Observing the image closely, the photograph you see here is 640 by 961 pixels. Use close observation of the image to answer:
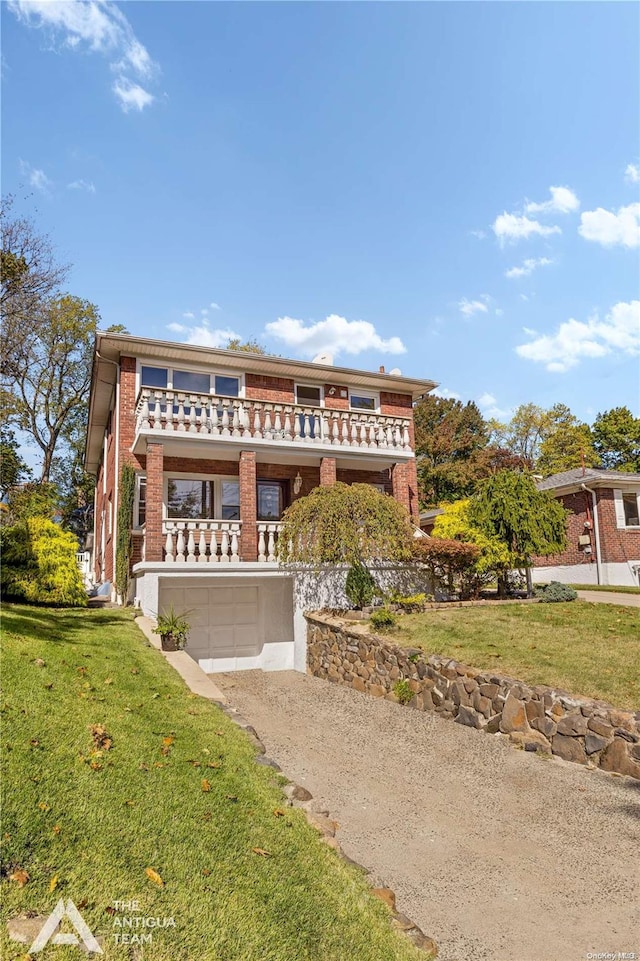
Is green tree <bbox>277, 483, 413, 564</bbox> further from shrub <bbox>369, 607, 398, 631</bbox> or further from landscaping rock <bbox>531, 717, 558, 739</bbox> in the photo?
landscaping rock <bbox>531, 717, 558, 739</bbox>

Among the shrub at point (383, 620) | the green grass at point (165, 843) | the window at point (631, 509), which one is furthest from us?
the window at point (631, 509)

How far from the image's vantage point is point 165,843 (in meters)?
3.95

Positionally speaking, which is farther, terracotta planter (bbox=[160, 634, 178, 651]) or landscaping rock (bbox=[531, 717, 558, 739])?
terracotta planter (bbox=[160, 634, 178, 651])

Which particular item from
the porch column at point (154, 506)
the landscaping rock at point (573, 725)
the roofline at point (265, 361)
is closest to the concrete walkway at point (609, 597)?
the landscaping rock at point (573, 725)

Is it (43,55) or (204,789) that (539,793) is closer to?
(204,789)

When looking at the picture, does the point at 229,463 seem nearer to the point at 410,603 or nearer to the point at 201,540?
the point at 201,540

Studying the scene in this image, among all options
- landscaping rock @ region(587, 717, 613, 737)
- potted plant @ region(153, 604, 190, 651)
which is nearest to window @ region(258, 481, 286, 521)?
potted plant @ region(153, 604, 190, 651)

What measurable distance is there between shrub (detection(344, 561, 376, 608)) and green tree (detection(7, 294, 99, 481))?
26.8 m

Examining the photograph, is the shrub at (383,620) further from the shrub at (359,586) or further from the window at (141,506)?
the window at (141,506)

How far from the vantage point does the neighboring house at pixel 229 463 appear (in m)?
14.8

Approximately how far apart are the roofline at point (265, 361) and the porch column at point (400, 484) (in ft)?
10.7

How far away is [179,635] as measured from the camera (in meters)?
12.1

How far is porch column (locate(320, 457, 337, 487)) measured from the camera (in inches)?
656

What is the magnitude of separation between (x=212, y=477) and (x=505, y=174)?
12.8 m
